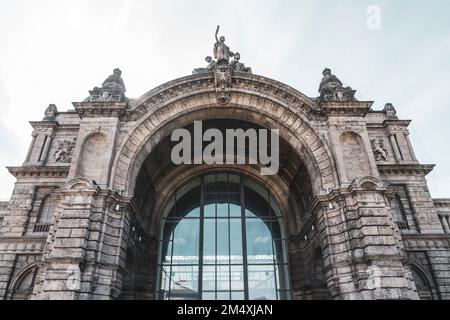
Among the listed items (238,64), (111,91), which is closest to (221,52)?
(238,64)

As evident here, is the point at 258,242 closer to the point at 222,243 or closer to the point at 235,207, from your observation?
the point at 222,243

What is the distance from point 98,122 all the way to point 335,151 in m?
11.6

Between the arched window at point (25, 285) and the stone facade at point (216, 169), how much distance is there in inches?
2.2

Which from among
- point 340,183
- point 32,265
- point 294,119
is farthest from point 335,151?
point 32,265

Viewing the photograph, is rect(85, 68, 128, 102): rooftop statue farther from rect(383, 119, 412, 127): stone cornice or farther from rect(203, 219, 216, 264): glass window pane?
rect(383, 119, 412, 127): stone cornice

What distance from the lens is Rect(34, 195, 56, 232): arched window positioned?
18.9 meters

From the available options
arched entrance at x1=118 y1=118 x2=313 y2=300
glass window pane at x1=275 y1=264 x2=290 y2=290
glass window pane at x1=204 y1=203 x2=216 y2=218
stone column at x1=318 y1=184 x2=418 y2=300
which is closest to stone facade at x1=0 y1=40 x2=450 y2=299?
stone column at x1=318 y1=184 x2=418 y2=300

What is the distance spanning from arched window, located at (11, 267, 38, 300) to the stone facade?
0.18 feet

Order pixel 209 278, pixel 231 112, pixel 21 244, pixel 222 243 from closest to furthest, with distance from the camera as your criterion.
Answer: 1. pixel 231 112
2. pixel 209 278
3. pixel 222 243
4. pixel 21 244

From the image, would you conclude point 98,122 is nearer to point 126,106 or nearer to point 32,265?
point 126,106

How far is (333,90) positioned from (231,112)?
5.60 meters

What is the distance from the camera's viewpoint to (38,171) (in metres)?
20.2

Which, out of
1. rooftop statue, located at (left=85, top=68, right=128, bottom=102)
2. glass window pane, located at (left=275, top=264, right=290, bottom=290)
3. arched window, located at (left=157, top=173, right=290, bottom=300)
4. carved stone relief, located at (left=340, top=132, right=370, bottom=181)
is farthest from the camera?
glass window pane, located at (left=275, top=264, right=290, bottom=290)
